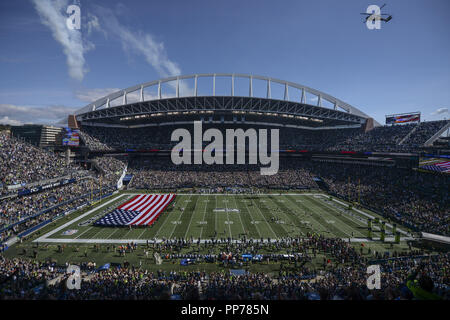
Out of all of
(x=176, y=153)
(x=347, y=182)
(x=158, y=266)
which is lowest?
(x=158, y=266)

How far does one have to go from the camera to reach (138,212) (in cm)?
2908

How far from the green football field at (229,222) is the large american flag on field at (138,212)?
0.87m

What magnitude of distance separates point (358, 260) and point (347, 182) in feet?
100

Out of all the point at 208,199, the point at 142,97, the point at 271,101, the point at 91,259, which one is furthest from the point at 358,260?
the point at 142,97

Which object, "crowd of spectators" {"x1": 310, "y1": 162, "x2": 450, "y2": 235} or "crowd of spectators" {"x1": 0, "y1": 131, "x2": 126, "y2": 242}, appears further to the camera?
"crowd of spectators" {"x1": 310, "y1": 162, "x2": 450, "y2": 235}

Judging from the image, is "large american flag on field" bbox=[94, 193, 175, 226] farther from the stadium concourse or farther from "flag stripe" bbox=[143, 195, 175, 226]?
the stadium concourse

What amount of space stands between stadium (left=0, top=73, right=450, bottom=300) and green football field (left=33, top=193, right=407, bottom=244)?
0.22 meters

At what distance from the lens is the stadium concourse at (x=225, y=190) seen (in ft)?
38.1

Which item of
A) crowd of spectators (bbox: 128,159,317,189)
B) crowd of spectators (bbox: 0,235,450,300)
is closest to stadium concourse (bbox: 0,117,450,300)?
crowd of spectators (bbox: 0,235,450,300)

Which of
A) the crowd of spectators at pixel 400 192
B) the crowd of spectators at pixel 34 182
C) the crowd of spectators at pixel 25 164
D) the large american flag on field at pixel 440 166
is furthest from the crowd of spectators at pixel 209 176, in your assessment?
the large american flag on field at pixel 440 166

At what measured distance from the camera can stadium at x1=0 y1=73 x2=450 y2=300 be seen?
14312 millimetres

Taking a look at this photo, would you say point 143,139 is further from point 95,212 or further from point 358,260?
point 358,260
